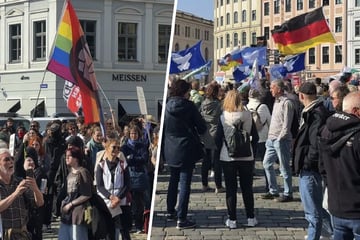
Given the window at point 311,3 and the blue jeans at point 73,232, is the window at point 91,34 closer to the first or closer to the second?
the window at point 311,3

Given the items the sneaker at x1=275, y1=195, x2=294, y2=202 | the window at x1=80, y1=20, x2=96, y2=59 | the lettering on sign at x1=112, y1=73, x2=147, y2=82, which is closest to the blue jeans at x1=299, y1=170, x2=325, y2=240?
the sneaker at x1=275, y1=195, x2=294, y2=202

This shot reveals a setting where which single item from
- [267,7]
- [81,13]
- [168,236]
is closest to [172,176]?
[168,236]

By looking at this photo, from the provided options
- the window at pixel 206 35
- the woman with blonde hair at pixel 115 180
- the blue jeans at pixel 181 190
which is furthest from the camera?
the woman with blonde hair at pixel 115 180

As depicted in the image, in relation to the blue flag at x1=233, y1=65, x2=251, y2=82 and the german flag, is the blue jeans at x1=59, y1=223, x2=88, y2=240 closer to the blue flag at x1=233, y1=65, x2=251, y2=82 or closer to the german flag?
the german flag

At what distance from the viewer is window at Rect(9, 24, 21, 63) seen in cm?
3447

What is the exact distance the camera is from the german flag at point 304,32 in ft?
41.6

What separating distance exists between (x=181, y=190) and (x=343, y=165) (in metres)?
1.64

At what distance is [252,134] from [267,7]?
323 centimetres

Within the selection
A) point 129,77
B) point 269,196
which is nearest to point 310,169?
point 269,196

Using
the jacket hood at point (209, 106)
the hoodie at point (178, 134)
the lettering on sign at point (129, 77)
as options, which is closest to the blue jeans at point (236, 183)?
the hoodie at point (178, 134)

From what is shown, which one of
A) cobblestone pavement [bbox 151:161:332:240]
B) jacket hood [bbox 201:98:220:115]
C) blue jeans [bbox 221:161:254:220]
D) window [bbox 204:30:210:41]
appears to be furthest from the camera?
jacket hood [bbox 201:98:220:115]

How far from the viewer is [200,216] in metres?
6.09

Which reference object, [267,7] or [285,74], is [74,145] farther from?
[285,74]

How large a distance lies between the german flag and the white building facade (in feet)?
52.9
